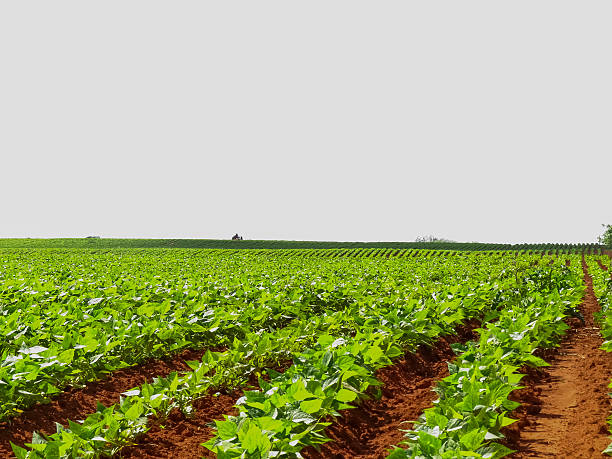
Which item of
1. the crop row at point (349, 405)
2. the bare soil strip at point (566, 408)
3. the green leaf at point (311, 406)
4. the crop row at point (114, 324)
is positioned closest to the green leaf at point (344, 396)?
the crop row at point (349, 405)

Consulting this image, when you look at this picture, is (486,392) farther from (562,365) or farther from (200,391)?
(562,365)

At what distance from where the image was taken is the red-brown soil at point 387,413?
5.37 metres

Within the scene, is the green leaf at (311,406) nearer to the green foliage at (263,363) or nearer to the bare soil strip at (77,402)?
the green foliage at (263,363)

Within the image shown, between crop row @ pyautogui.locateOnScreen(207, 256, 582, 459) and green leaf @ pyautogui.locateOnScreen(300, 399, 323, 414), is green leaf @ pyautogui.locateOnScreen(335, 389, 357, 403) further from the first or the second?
green leaf @ pyautogui.locateOnScreen(300, 399, 323, 414)

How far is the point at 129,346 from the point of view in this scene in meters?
8.29

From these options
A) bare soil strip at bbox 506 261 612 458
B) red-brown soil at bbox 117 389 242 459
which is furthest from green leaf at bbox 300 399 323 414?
bare soil strip at bbox 506 261 612 458

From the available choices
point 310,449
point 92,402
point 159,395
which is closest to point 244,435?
point 310,449

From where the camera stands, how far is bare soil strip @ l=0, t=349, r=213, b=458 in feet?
19.5

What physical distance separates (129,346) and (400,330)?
3.90 meters

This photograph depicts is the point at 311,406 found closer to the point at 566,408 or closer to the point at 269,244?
the point at 566,408

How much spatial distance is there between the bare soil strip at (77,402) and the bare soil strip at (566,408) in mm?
4118

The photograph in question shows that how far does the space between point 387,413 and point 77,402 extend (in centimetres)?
371

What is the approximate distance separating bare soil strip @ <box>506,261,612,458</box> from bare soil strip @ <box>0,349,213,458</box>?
4.12m

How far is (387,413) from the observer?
6.43 meters
